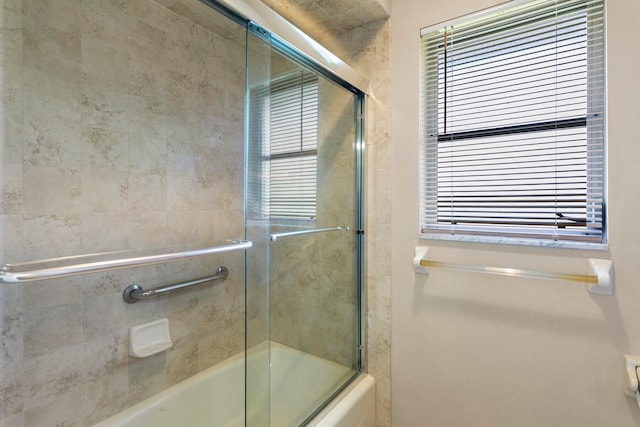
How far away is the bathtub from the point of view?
1102 mm

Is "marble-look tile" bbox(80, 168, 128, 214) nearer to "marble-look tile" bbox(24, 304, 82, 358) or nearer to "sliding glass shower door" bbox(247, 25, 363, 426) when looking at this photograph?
"marble-look tile" bbox(24, 304, 82, 358)

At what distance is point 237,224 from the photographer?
1824 millimetres

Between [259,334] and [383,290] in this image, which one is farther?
[383,290]

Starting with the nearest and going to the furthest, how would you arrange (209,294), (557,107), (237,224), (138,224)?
(557,107) → (138,224) → (209,294) → (237,224)

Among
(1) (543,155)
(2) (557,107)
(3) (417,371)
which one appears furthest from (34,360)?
(2) (557,107)

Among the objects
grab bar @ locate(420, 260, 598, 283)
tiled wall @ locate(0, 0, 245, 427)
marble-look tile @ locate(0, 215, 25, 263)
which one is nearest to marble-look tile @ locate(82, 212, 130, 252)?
tiled wall @ locate(0, 0, 245, 427)

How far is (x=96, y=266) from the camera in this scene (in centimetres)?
78

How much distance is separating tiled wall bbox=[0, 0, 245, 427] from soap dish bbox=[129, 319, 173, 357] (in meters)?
0.04

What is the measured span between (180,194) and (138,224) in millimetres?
246

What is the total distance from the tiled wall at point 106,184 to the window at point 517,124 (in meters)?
1.11

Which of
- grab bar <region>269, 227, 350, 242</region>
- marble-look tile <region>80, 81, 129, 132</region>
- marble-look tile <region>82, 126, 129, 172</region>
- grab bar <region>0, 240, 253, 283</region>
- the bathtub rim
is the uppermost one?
marble-look tile <region>80, 81, 129, 132</region>

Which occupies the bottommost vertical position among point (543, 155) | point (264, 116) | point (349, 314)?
point (349, 314)

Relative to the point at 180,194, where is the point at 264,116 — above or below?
above

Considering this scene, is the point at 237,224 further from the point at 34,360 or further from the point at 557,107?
the point at 557,107
